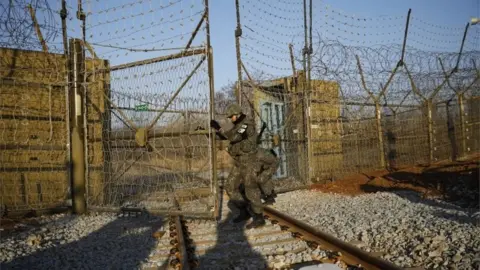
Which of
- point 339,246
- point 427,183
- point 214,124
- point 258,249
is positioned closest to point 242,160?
point 214,124

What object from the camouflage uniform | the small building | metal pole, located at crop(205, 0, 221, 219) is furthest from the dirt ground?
metal pole, located at crop(205, 0, 221, 219)

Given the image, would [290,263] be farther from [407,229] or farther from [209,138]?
[209,138]

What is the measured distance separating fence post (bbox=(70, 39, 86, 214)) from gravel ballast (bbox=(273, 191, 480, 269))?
3521mm

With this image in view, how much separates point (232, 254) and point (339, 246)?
43.4 inches

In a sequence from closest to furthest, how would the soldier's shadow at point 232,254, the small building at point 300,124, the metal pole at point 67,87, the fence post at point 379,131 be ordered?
the soldier's shadow at point 232,254, the metal pole at point 67,87, the small building at point 300,124, the fence post at point 379,131

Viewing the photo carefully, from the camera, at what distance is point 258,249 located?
410cm

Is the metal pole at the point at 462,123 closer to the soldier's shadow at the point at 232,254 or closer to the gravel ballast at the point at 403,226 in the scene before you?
the gravel ballast at the point at 403,226

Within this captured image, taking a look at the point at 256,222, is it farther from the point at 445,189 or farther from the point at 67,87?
the point at 445,189

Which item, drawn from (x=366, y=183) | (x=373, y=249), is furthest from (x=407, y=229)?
(x=366, y=183)

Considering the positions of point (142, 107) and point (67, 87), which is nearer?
point (142, 107)

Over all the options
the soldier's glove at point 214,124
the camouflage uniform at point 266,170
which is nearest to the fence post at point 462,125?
the camouflage uniform at point 266,170

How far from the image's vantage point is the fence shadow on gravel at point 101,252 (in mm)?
3741

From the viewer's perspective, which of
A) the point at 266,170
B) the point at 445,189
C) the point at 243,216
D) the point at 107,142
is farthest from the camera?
the point at 445,189

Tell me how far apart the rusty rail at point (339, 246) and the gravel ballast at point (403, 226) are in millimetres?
283
